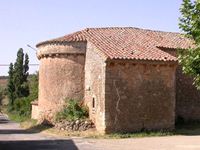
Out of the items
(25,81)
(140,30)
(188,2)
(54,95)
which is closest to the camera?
(188,2)

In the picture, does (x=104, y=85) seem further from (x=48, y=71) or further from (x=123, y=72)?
(x=48, y=71)

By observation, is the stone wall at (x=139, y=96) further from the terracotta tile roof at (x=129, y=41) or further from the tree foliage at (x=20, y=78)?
the tree foliage at (x=20, y=78)

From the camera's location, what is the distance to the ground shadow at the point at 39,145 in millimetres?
17594

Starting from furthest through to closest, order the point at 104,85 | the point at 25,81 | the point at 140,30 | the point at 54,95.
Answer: the point at 25,81 → the point at 140,30 → the point at 54,95 → the point at 104,85

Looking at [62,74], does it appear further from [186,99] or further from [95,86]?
[186,99]

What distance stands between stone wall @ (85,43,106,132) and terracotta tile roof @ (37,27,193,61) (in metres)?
0.62

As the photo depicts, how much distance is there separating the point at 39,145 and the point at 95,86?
5556mm

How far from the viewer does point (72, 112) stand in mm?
23531

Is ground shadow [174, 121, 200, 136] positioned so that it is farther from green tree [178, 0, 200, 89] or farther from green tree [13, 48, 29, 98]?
green tree [13, 48, 29, 98]

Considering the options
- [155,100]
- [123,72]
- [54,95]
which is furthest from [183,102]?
[54,95]

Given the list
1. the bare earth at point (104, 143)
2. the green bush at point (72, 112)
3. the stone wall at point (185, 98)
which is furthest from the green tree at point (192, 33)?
the stone wall at point (185, 98)

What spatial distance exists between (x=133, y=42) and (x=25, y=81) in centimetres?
3871

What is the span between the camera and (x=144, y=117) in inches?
881

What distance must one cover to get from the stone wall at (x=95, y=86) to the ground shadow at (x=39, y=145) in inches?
115
